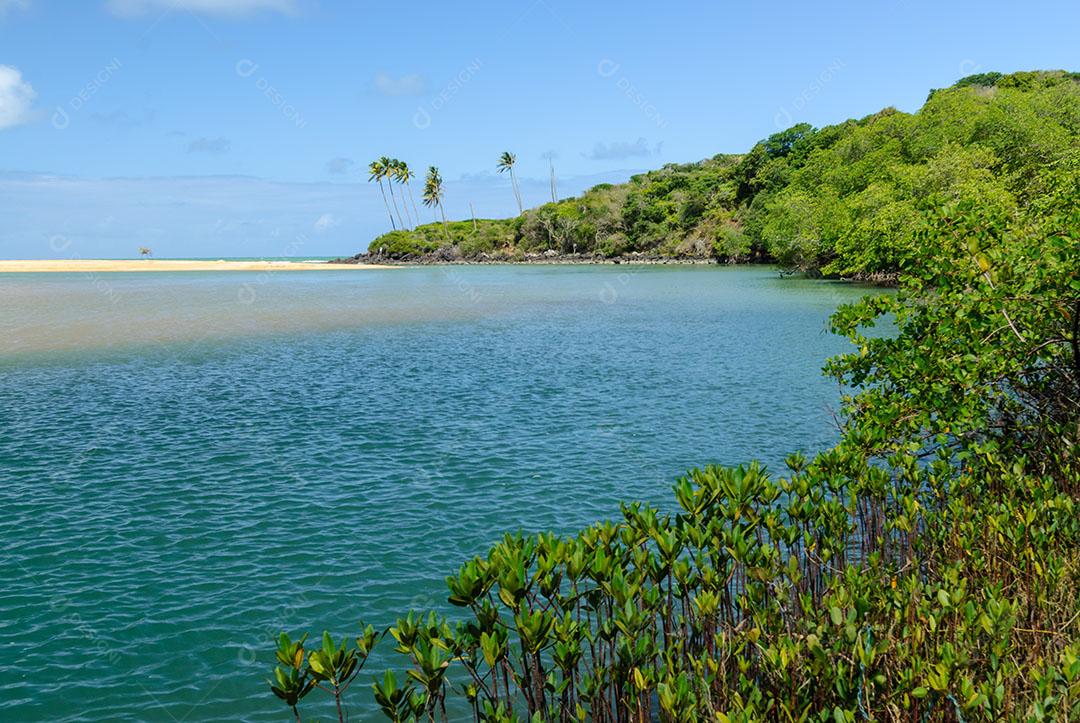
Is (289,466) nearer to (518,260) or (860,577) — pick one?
(860,577)

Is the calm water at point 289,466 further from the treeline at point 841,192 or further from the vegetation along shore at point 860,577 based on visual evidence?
the treeline at point 841,192

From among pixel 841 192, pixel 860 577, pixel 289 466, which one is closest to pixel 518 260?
pixel 841 192

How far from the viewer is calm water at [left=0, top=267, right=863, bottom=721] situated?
10602 millimetres

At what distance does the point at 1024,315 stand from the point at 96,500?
17.9 metres

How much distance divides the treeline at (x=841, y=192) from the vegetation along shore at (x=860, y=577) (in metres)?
2.01

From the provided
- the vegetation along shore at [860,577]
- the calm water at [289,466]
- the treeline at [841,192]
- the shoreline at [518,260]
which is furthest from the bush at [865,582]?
the shoreline at [518,260]

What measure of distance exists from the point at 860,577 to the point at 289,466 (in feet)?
48.2

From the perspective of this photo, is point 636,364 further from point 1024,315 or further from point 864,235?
point 864,235

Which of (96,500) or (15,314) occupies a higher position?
(15,314)

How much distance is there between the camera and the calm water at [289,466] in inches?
417

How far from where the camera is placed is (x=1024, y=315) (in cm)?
1077

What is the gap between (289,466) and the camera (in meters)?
18.5

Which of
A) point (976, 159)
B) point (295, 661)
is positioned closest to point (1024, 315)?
point (295, 661)

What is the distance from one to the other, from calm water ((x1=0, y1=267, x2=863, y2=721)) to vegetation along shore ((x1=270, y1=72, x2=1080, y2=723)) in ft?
5.29
